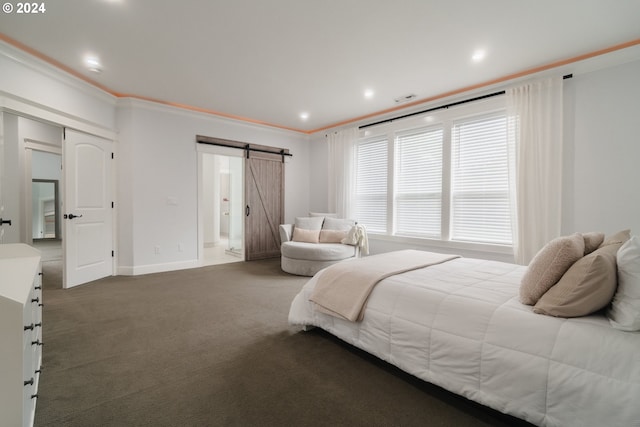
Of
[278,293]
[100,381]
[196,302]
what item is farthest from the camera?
[278,293]

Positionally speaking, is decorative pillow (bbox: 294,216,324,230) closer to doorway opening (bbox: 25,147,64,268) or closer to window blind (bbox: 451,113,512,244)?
window blind (bbox: 451,113,512,244)

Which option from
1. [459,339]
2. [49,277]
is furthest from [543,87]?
[49,277]

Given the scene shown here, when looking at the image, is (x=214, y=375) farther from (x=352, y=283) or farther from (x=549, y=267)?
(x=549, y=267)

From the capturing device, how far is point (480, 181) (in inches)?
156

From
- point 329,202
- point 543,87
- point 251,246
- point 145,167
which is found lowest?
point 251,246

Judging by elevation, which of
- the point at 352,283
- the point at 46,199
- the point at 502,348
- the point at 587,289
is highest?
the point at 46,199

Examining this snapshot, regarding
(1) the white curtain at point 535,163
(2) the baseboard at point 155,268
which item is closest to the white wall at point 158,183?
(2) the baseboard at point 155,268

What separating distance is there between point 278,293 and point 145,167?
2955 millimetres

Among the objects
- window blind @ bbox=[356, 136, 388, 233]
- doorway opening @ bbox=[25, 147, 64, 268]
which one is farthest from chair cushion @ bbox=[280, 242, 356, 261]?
doorway opening @ bbox=[25, 147, 64, 268]

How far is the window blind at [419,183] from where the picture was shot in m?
4.45

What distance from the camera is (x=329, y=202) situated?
5996 mm

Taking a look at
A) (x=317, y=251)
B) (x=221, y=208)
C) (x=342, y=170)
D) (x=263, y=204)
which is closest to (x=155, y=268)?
(x=263, y=204)

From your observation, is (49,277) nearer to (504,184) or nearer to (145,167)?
(145,167)

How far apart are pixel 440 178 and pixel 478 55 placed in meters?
1.76
